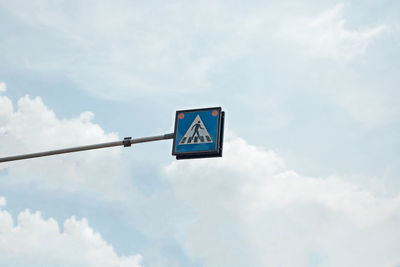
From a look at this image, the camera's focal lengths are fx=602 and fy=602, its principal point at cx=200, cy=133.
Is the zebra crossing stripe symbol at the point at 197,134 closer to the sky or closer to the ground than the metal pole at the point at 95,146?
closer to the sky

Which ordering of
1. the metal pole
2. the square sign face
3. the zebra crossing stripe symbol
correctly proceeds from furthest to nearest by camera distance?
the metal pole → the zebra crossing stripe symbol → the square sign face

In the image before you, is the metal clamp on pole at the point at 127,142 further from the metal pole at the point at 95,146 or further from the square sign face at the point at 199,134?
the square sign face at the point at 199,134

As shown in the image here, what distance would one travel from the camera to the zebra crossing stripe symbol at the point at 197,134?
14.0m

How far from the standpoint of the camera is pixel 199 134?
46.4 feet

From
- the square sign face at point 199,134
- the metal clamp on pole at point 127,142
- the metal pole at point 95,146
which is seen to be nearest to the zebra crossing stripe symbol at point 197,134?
the square sign face at point 199,134

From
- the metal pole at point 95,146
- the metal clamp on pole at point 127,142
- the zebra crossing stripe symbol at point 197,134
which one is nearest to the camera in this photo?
the zebra crossing stripe symbol at point 197,134

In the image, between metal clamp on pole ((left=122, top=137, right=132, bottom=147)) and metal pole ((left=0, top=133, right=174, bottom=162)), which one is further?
metal clamp on pole ((left=122, top=137, right=132, bottom=147))

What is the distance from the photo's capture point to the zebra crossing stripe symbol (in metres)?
14.0

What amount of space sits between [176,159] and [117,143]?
1.47m

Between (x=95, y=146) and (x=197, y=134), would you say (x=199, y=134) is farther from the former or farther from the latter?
(x=95, y=146)

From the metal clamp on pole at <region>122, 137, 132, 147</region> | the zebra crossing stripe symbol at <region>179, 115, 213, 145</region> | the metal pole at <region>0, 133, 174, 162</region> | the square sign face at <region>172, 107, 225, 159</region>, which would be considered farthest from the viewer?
the metal clamp on pole at <region>122, 137, 132, 147</region>

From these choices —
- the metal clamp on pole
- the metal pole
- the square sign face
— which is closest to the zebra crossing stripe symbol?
the square sign face

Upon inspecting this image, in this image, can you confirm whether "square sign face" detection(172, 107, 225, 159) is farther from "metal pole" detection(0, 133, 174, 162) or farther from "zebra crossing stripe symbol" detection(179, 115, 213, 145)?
"metal pole" detection(0, 133, 174, 162)

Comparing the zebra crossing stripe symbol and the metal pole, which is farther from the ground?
the zebra crossing stripe symbol
